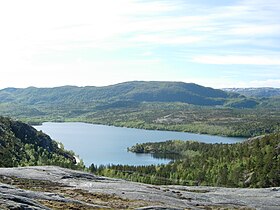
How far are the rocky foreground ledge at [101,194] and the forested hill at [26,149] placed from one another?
2329 inches

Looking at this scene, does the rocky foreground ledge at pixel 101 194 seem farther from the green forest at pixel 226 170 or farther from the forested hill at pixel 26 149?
the forested hill at pixel 26 149

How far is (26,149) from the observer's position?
142 m

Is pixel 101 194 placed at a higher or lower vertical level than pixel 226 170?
higher

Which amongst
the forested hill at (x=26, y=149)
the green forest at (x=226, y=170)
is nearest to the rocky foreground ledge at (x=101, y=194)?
the green forest at (x=226, y=170)

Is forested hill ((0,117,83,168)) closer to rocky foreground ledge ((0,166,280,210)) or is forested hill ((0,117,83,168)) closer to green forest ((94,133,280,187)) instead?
green forest ((94,133,280,187))

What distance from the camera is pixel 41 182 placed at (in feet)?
137

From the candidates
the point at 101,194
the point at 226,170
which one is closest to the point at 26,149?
the point at 226,170

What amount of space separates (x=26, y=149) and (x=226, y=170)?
6946 centimetres

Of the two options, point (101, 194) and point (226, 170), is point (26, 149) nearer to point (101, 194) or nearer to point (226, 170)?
point (226, 170)

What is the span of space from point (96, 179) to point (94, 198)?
11.6 metres

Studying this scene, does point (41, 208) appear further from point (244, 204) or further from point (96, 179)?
point (244, 204)

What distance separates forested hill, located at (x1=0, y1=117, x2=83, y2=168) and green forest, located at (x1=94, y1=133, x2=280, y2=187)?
20.0 m

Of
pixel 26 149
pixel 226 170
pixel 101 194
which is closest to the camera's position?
pixel 101 194

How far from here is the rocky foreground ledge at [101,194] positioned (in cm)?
3298
